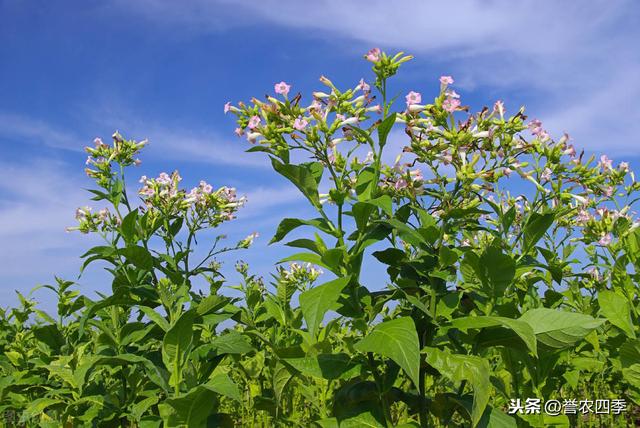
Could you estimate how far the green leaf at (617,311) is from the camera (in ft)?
10.6

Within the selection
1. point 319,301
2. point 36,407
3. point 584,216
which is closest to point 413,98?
point 319,301

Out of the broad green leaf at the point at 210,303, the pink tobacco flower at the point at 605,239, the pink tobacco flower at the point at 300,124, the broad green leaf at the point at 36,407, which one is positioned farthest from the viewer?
the pink tobacco flower at the point at 605,239

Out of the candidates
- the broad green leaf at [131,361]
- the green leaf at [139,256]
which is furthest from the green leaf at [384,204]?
the green leaf at [139,256]

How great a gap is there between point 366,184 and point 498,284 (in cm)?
67

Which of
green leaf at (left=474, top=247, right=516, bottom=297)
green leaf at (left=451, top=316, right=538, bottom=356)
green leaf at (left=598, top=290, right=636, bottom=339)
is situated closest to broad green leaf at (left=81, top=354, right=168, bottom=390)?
green leaf at (left=451, top=316, right=538, bottom=356)

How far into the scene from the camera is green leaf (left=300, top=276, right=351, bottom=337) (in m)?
2.00

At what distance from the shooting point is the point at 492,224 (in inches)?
158

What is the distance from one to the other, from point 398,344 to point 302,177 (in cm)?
78

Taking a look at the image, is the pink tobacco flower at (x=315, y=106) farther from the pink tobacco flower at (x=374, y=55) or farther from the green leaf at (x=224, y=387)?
the green leaf at (x=224, y=387)

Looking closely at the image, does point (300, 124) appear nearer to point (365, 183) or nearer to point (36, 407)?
point (365, 183)

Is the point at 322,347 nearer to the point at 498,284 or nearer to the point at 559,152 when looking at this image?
the point at 498,284

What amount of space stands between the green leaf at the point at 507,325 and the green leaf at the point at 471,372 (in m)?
0.12

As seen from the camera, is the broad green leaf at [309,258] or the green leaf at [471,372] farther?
the broad green leaf at [309,258]

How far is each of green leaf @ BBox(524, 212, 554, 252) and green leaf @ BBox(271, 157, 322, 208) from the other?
92 centimetres
